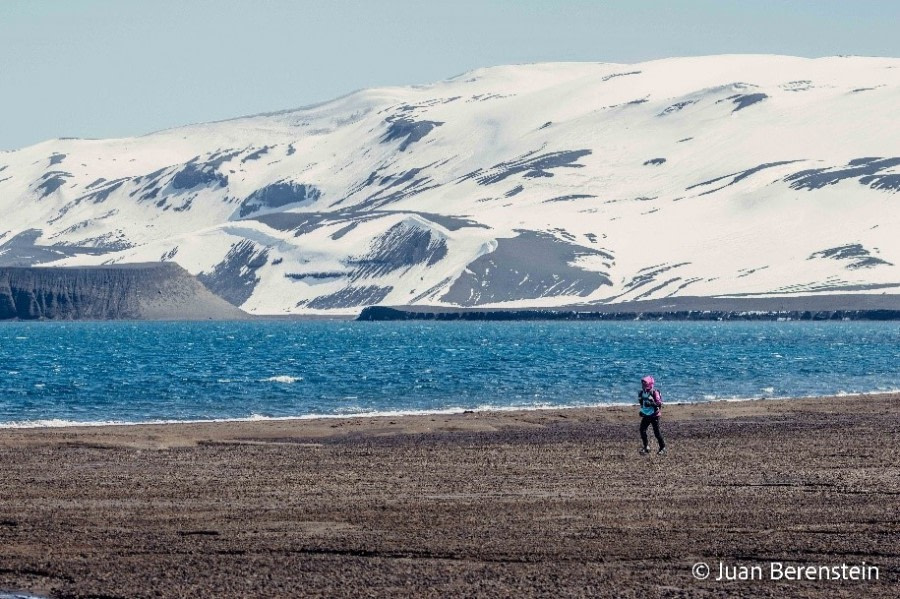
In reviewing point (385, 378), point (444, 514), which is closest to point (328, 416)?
point (385, 378)

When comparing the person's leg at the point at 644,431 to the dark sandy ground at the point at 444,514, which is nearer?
the dark sandy ground at the point at 444,514

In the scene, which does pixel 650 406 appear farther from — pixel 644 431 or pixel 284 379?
pixel 284 379

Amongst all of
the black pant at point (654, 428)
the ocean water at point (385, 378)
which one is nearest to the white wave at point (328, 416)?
the ocean water at point (385, 378)

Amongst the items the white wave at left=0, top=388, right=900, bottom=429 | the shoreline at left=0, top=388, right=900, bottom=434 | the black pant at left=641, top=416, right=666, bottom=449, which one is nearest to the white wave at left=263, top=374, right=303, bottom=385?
the white wave at left=0, top=388, right=900, bottom=429

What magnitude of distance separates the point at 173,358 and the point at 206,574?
67.0 m

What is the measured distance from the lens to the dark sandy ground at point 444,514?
16.2m

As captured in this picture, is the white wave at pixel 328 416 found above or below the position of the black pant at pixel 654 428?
below

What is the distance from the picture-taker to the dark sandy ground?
16156mm

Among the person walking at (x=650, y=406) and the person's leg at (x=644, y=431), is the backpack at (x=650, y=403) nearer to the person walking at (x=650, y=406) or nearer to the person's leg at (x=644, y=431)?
the person walking at (x=650, y=406)

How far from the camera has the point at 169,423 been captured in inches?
1609

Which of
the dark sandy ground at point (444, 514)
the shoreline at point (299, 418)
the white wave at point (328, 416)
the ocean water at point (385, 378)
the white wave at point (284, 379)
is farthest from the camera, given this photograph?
the white wave at point (284, 379)

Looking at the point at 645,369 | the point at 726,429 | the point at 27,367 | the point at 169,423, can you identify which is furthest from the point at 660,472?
the point at 27,367

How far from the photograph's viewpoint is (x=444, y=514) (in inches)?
795

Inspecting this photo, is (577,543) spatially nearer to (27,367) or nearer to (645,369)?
(645,369)
